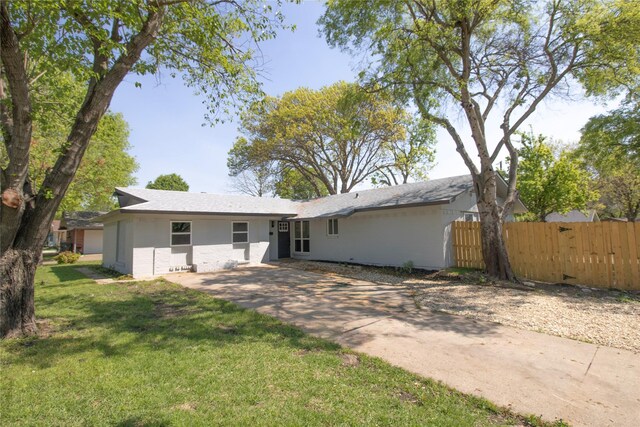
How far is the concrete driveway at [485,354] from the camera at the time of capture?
3477 millimetres

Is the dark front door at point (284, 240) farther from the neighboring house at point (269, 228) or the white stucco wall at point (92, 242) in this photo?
the white stucco wall at point (92, 242)

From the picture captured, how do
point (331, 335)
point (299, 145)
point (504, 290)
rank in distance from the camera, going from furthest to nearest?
point (299, 145) → point (504, 290) → point (331, 335)

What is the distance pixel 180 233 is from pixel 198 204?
1609 mm

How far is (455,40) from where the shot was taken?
11.3 m

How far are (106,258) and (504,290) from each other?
17.9 m

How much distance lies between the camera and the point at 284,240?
19484mm

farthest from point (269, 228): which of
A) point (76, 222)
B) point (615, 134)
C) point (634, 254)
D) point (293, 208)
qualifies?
point (76, 222)

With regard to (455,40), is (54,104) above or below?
below

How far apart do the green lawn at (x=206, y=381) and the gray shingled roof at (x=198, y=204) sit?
7303mm

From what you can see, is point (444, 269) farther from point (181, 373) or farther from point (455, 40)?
point (181, 373)

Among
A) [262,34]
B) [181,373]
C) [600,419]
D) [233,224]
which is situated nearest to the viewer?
[600,419]

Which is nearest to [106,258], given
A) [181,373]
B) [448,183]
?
[181,373]

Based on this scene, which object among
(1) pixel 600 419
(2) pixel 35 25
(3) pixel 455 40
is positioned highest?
(3) pixel 455 40

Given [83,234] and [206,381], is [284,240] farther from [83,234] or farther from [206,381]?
[83,234]
